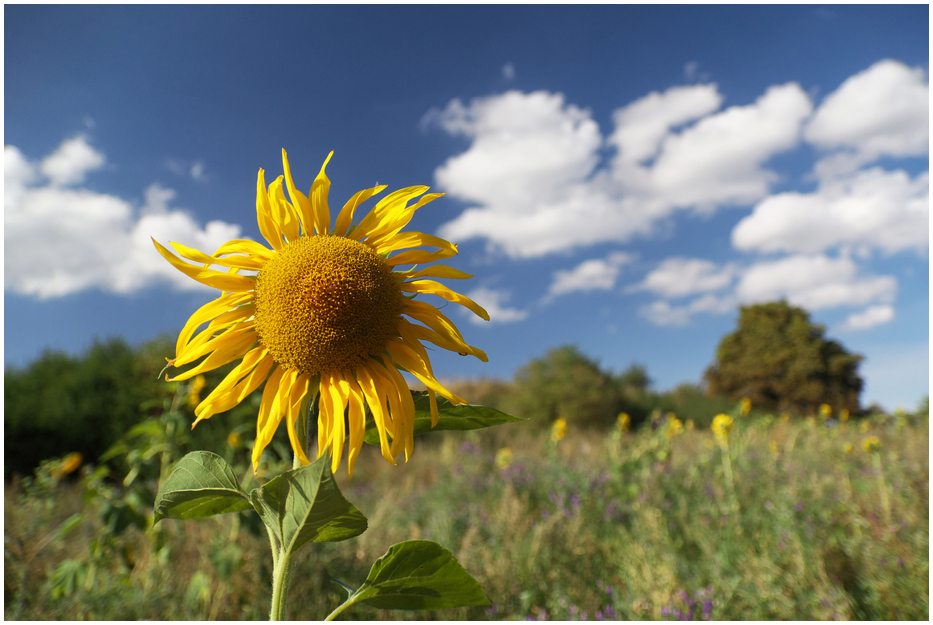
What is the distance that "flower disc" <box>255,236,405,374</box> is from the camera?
40.1 inches

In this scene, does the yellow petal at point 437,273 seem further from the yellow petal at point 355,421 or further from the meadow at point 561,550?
the meadow at point 561,550

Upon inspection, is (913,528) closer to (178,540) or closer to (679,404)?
(178,540)

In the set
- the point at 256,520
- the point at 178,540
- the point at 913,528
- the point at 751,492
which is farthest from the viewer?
the point at 751,492

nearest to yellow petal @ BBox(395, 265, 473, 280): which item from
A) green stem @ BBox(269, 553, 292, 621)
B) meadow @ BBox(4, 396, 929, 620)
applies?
green stem @ BBox(269, 553, 292, 621)

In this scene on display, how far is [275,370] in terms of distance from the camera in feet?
3.54

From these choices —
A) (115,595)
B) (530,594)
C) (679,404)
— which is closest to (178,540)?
(115,595)

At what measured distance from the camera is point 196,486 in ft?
2.95

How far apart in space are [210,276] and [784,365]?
75.0 ft

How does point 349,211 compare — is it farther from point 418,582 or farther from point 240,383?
point 418,582

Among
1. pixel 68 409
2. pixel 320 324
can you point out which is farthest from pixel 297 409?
pixel 68 409

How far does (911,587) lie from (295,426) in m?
3.91

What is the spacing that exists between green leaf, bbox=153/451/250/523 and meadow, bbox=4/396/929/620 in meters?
0.39

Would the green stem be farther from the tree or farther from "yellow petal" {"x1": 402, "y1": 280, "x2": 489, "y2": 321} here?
the tree

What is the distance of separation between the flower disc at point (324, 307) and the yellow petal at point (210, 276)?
5 centimetres
